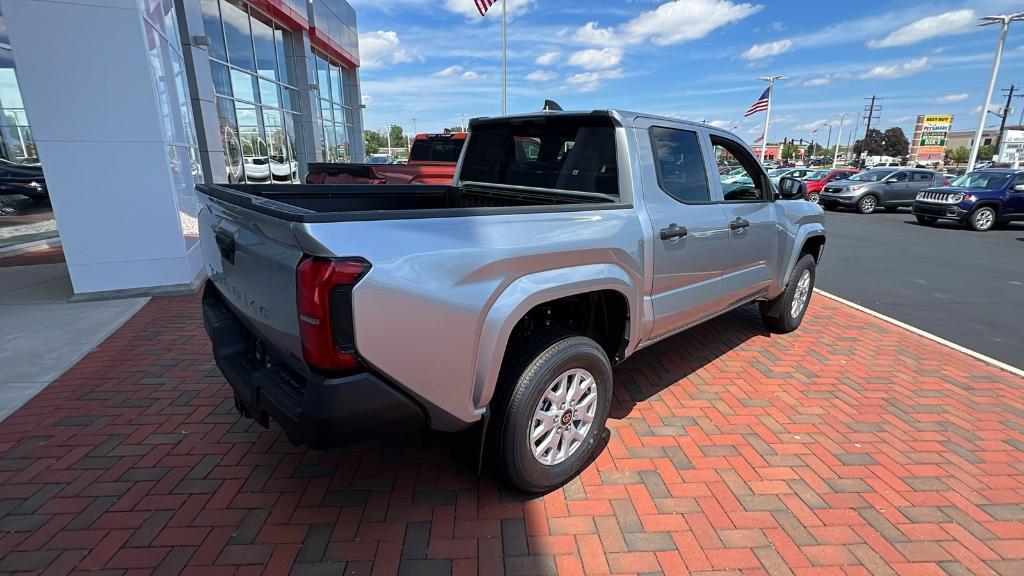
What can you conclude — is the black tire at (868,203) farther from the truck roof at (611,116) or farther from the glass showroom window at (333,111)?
the glass showroom window at (333,111)

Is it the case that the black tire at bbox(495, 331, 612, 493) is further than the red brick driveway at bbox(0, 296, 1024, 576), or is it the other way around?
the black tire at bbox(495, 331, 612, 493)

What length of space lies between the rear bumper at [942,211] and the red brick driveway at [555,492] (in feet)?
43.4

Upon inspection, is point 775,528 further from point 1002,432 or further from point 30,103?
point 30,103

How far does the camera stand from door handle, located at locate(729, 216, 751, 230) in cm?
365

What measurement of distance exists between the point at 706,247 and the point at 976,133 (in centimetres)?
3036

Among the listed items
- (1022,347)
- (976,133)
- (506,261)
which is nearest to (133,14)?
(506,261)

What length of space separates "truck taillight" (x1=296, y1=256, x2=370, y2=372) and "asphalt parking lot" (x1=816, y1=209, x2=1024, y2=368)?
583 centimetres

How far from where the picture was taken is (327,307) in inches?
69.9

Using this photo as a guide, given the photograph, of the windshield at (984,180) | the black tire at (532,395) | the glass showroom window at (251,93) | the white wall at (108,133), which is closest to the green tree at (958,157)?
the windshield at (984,180)

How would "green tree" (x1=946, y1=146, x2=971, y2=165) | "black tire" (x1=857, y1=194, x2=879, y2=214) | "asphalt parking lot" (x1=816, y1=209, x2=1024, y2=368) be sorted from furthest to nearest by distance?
1. "green tree" (x1=946, y1=146, x2=971, y2=165)
2. "black tire" (x1=857, y1=194, x2=879, y2=214)
3. "asphalt parking lot" (x1=816, y1=209, x2=1024, y2=368)

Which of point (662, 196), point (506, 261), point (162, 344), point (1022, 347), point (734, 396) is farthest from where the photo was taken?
point (1022, 347)

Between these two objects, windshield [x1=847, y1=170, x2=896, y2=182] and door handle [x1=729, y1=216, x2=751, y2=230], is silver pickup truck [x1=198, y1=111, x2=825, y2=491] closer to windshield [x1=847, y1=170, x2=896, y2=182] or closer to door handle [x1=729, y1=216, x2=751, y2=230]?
door handle [x1=729, y1=216, x2=751, y2=230]

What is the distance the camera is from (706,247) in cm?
341

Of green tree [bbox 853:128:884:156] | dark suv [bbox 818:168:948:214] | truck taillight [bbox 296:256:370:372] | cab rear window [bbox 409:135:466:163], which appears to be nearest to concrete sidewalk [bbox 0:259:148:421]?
truck taillight [bbox 296:256:370:372]
